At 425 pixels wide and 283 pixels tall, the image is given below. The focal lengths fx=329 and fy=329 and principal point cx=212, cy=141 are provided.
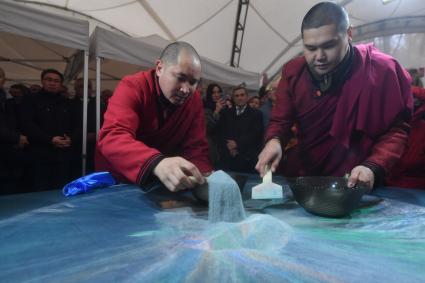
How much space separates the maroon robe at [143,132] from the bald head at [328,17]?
69 centimetres

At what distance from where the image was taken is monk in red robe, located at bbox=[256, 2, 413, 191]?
1286 millimetres

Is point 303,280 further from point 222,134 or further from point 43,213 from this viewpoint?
point 222,134

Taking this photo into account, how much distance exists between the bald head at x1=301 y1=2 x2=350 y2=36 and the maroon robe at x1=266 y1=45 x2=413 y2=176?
0.23 m

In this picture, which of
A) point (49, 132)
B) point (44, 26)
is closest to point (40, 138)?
point (49, 132)

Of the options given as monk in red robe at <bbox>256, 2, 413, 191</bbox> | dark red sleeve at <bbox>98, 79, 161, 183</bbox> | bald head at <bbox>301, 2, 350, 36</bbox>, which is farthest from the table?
bald head at <bbox>301, 2, 350, 36</bbox>

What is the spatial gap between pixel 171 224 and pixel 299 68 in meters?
1.08

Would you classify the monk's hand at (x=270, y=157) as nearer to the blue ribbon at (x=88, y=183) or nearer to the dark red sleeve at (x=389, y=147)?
the dark red sleeve at (x=389, y=147)

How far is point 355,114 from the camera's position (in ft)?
4.68

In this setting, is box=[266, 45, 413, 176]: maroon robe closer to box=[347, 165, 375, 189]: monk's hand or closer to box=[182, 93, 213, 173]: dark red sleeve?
box=[347, 165, 375, 189]: monk's hand

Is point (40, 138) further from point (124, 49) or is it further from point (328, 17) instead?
point (328, 17)

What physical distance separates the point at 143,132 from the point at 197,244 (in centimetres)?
94

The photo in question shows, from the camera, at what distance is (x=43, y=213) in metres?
0.95

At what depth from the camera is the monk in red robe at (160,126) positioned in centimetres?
106

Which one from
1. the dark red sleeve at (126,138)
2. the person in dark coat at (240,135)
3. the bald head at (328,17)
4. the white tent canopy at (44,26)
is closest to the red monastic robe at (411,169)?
the bald head at (328,17)
